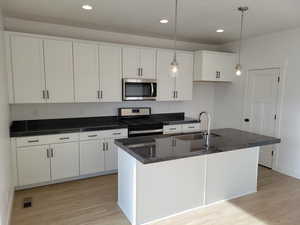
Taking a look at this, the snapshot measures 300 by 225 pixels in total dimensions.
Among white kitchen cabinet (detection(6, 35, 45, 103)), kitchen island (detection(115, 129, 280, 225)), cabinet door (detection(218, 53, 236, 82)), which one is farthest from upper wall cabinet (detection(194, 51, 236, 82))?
white kitchen cabinet (detection(6, 35, 45, 103))

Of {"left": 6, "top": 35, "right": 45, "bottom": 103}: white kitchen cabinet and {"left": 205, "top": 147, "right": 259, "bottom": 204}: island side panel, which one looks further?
{"left": 6, "top": 35, "right": 45, "bottom": 103}: white kitchen cabinet

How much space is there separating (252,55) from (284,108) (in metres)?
1.35

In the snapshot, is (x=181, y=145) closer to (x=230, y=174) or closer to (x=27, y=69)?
(x=230, y=174)

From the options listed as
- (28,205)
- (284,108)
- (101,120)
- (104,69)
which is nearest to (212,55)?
(284,108)

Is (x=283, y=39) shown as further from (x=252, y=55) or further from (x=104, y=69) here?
(x=104, y=69)

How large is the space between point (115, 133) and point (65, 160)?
3.14 ft

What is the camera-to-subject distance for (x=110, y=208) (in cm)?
290

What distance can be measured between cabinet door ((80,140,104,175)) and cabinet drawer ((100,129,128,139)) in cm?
15

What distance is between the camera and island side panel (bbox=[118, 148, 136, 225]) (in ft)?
8.08

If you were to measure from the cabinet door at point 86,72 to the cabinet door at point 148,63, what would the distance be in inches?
36.4

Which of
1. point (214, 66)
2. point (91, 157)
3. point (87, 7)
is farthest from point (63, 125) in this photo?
point (214, 66)

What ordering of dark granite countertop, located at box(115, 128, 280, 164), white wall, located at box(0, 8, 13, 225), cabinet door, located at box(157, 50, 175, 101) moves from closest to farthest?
white wall, located at box(0, 8, 13, 225) < dark granite countertop, located at box(115, 128, 280, 164) < cabinet door, located at box(157, 50, 175, 101)

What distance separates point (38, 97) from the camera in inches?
139

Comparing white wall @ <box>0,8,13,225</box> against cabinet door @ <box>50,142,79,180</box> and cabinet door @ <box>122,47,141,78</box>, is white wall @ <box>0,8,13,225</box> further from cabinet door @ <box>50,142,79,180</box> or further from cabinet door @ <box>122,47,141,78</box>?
cabinet door @ <box>122,47,141,78</box>
